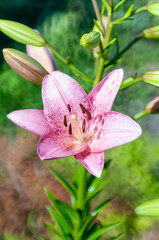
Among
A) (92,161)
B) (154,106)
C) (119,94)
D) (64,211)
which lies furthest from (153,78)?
(119,94)

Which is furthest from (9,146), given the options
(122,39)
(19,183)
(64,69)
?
(122,39)

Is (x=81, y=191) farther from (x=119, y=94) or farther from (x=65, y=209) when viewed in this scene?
(x=119, y=94)

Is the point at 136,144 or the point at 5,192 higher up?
the point at 5,192

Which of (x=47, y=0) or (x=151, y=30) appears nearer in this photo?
(x=151, y=30)

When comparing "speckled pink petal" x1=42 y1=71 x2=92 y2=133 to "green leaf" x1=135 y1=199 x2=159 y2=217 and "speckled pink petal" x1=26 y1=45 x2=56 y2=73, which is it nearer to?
"speckled pink petal" x1=26 y1=45 x2=56 y2=73

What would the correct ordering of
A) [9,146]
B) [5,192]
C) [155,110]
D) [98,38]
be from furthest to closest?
1. [9,146]
2. [5,192]
3. [155,110]
4. [98,38]

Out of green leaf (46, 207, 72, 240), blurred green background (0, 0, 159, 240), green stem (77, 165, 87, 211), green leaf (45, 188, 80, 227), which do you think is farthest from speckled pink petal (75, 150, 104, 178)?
blurred green background (0, 0, 159, 240)

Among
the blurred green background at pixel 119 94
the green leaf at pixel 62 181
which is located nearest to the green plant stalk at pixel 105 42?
the green leaf at pixel 62 181

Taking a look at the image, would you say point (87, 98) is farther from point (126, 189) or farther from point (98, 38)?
point (126, 189)
